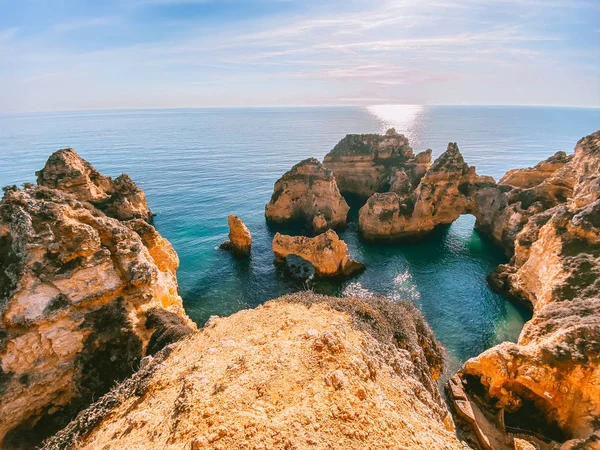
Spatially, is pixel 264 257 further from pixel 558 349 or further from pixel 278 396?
pixel 278 396

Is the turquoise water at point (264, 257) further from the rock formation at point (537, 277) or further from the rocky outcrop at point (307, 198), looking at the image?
the rock formation at point (537, 277)

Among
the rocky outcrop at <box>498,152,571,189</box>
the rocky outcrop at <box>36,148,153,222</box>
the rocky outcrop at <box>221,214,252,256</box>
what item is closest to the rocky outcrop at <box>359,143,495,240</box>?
the rocky outcrop at <box>498,152,571,189</box>

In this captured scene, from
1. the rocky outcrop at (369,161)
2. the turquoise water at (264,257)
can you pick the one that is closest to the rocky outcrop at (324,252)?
the turquoise water at (264,257)

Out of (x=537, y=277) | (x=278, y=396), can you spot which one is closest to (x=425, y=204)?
(x=537, y=277)

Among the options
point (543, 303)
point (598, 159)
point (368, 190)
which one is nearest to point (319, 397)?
point (543, 303)

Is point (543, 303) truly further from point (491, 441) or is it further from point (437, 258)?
point (437, 258)

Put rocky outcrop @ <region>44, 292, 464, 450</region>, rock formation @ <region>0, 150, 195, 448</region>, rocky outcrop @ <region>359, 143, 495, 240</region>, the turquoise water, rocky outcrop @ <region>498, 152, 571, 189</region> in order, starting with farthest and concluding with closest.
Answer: rocky outcrop @ <region>359, 143, 495, 240</region> < rocky outcrop @ <region>498, 152, 571, 189</region> < the turquoise water < rock formation @ <region>0, 150, 195, 448</region> < rocky outcrop @ <region>44, 292, 464, 450</region>

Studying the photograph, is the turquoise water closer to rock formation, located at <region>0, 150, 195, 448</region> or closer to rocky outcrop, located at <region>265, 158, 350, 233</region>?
rocky outcrop, located at <region>265, 158, 350, 233</region>
